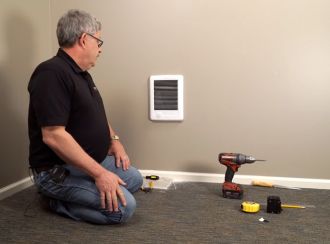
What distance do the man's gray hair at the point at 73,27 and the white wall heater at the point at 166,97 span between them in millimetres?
676

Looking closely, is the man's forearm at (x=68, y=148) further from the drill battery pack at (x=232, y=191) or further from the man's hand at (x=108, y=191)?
the drill battery pack at (x=232, y=191)

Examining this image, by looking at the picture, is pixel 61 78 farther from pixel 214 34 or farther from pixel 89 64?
pixel 214 34

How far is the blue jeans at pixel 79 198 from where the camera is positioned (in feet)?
4.96

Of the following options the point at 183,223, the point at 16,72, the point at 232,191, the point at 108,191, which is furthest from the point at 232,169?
the point at 16,72

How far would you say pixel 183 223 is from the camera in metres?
1.56

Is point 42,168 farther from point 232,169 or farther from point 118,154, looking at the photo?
point 232,169

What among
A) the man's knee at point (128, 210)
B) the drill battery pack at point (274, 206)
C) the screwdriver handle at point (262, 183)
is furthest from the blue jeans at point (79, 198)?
the screwdriver handle at point (262, 183)

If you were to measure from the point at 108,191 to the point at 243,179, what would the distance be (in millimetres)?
1032

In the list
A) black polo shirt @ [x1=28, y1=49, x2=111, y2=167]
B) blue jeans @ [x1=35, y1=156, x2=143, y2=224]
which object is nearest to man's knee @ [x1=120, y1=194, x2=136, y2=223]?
blue jeans @ [x1=35, y1=156, x2=143, y2=224]

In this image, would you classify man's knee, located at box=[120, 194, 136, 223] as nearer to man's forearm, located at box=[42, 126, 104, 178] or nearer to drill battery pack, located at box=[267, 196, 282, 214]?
man's forearm, located at box=[42, 126, 104, 178]

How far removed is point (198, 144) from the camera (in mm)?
2213

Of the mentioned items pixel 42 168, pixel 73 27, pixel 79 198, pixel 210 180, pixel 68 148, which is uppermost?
pixel 73 27

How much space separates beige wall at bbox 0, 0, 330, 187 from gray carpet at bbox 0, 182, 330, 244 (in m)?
0.32

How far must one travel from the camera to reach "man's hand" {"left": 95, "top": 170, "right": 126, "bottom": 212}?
1.46 metres
